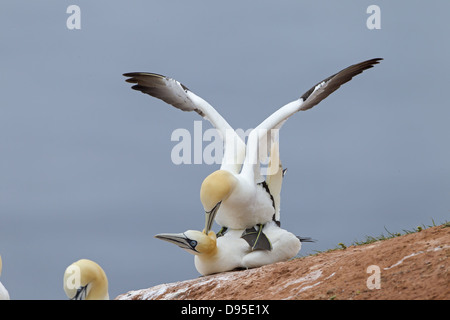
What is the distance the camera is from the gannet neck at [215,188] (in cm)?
1391

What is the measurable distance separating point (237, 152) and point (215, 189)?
5.41ft

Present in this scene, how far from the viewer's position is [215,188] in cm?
1390

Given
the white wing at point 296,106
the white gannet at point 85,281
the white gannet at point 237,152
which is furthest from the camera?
the white wing at point 296,106

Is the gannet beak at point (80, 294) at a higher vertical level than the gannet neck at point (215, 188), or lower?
lower

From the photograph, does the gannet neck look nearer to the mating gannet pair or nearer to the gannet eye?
the mating gannet pair

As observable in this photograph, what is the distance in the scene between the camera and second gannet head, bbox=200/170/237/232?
13.9 m

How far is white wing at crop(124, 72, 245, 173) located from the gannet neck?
1.03 m

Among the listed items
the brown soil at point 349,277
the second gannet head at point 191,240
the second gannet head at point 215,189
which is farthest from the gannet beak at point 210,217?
the brown soil at point 349,277

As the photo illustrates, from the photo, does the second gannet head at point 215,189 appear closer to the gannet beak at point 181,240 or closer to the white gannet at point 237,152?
the white gannet at point 237,152

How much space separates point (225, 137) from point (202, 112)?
84 cm

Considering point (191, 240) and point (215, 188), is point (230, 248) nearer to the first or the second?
point (191, 240)
